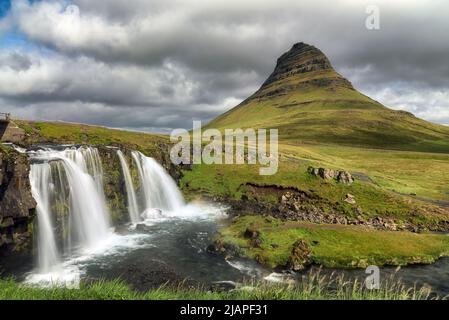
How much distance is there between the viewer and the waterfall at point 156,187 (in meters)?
64.9

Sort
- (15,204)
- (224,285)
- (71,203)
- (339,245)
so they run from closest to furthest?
(224,285) → (15,204) → (339,245) → (71,203)

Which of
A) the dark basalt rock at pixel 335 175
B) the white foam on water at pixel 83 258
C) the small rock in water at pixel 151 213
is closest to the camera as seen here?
the white foam on water at pixel 83 258

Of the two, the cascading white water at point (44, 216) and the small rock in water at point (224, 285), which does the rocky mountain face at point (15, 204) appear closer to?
the cascading white water at point (44, 216)

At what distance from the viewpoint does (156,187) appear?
222ft

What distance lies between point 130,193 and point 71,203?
596 inches

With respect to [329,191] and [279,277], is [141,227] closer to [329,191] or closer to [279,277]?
[279,277]

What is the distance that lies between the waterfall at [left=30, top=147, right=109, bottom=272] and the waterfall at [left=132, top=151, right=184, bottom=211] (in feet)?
40.5

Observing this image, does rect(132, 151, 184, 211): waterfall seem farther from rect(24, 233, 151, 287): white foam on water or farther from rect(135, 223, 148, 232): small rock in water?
rect(24, 233, 151, 287): white foam on water

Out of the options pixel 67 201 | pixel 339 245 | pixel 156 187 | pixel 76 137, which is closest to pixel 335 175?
pixel 339 245

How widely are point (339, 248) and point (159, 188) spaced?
38.5 metres

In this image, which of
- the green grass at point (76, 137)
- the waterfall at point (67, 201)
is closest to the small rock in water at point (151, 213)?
the waterfall at point (67, 201)

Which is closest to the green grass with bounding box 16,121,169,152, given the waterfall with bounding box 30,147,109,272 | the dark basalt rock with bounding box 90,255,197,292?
the waterfall with bounding box 30,147,109,272

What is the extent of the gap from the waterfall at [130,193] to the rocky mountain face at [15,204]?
64.4 ft
